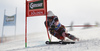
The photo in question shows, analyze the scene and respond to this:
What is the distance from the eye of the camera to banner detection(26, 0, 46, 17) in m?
7.34

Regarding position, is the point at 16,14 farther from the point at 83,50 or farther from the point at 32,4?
the point at 83,50

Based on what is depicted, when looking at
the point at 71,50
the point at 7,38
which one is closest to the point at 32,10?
the point at 71,50

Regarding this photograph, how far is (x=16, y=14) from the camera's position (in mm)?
16031

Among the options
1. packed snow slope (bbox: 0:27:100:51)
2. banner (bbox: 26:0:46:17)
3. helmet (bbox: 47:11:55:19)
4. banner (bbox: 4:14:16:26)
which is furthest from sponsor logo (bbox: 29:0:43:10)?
banner (bbox: 4:14:16:26)

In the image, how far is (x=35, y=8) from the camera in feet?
24.6

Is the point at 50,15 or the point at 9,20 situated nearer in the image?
the point at 50,15

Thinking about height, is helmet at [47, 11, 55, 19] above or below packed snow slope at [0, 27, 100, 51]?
above

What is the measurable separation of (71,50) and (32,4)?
3733 mm

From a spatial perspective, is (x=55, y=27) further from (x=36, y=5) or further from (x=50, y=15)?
(x=36, y=5)

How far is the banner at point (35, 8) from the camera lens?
7344 mm

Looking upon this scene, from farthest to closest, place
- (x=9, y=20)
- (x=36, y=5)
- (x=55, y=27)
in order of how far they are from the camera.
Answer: (x=9, y=20)
(x=36, y=5)
(x=55, y=27)

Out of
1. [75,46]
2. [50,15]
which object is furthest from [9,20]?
[75,46]

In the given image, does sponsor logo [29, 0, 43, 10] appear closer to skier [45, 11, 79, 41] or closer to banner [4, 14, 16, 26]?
skier [45, 11, 79, 41]

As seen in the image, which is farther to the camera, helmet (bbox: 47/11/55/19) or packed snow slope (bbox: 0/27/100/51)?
helmet (bbox: 47/11/55/19)
